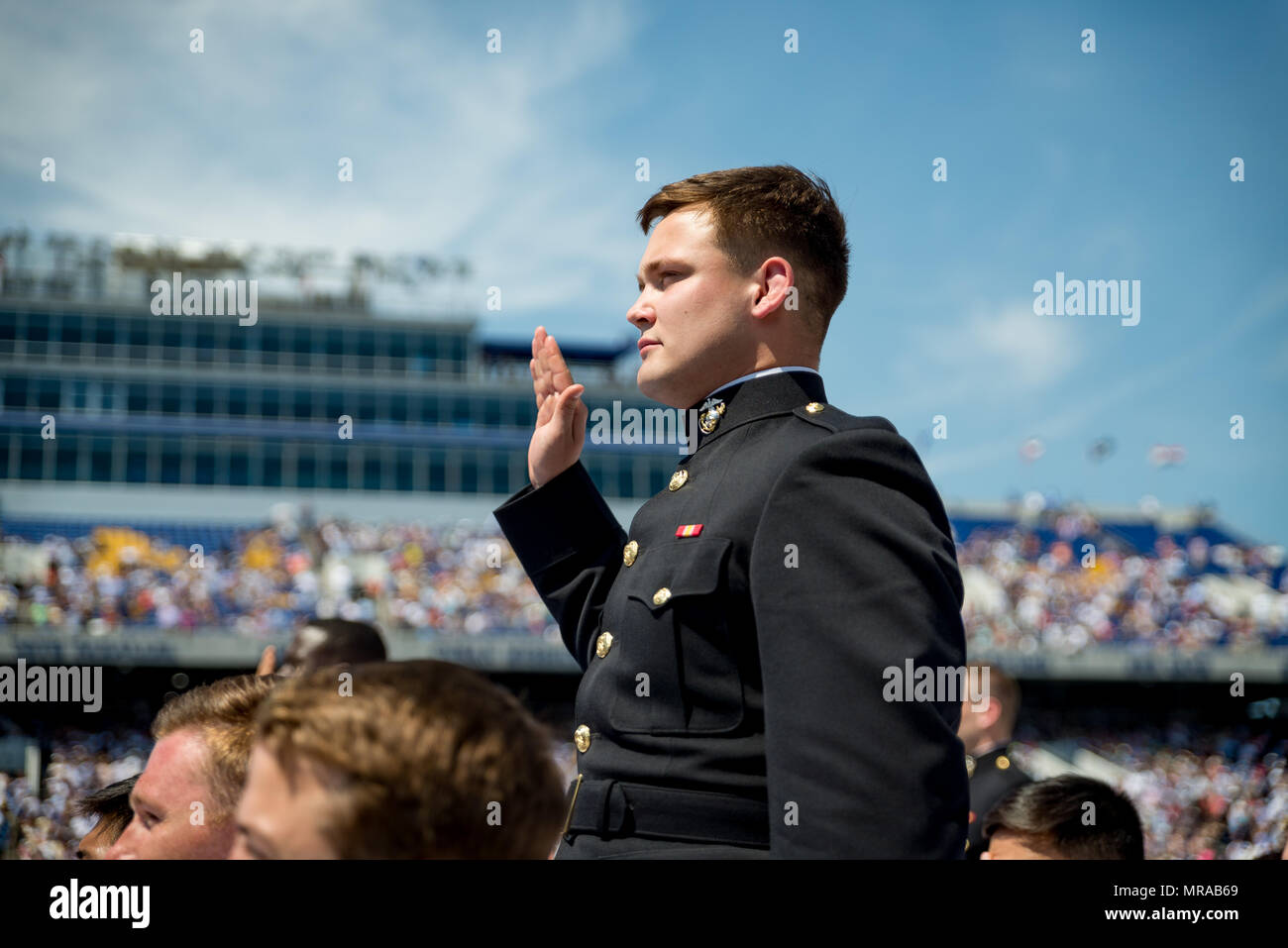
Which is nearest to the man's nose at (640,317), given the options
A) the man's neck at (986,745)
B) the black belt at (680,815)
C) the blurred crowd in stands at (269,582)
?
the black belt at (680,815)

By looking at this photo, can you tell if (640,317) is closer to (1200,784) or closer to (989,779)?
(989,779)

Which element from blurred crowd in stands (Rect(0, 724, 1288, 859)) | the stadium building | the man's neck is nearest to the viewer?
the man's neck

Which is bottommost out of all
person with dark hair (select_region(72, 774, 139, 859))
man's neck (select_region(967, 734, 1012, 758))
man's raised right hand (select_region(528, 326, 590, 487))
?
man's neck (select_region(967, 734, 1012, 758))

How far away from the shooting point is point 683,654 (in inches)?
88.5

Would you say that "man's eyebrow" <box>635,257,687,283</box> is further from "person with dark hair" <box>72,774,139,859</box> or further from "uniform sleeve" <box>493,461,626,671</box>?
"person with dark hair" <box>72,774,139,859</box>

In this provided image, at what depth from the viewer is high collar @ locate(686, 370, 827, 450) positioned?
2576 millimetres

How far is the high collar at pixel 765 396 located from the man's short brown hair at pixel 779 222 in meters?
0.12

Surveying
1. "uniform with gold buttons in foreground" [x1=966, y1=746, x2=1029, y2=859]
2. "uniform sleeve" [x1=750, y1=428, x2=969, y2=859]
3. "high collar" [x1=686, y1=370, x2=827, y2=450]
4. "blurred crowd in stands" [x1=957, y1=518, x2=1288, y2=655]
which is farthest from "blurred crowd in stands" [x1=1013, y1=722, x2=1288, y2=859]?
"uniform sleeve" [x1=750, y1=428, x2=969, y2=859]

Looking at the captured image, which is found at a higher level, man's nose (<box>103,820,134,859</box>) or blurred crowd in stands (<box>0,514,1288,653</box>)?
man's nose (<box>103,820,134,859</box>)

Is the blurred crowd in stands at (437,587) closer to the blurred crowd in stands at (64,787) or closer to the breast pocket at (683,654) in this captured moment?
the blurred crowd in stands at (64,787)

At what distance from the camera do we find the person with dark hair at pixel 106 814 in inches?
127
